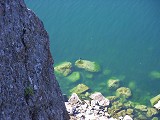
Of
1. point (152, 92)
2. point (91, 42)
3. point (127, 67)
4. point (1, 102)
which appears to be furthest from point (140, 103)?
point (1, 102)

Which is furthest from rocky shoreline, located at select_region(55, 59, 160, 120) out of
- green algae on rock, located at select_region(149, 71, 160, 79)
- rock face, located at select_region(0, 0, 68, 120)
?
rock face, located at select_region(0, 0, 68, 120)

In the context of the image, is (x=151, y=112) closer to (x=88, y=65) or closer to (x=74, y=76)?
(x=74, y=76)

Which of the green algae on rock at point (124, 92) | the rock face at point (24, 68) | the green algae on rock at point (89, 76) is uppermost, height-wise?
the green algae on rock at point (89, 76)

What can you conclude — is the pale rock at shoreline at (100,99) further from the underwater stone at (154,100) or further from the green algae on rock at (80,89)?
the underwater stone at (154,100)

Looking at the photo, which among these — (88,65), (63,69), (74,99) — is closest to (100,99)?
(74,99)

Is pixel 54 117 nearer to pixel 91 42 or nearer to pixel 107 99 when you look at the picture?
pixel 107 99

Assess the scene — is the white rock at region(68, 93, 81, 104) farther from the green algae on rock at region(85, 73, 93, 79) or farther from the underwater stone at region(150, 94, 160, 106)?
the underwater stone at region(150, 94, 160, 106)

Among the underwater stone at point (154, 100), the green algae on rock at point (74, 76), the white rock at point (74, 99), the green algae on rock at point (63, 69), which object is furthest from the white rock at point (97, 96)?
the green algae on rock at point (63, 69)
